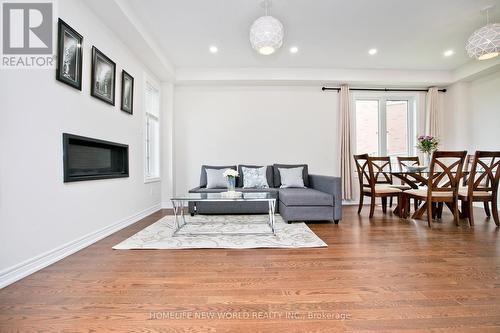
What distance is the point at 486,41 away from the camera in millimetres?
2824

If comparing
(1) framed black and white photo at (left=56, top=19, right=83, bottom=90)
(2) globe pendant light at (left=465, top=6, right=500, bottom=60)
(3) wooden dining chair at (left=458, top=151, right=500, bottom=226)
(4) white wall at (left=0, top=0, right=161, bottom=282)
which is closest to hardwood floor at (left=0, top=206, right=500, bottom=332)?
(4) white wall at (left=0, top=0, right=161, bottom=282)

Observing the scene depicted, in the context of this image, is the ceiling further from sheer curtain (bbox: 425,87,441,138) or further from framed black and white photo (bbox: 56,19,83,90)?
framed black and white photo (bbox: 56,19,83,90)

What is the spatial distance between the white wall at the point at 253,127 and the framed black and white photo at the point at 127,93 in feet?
4.59

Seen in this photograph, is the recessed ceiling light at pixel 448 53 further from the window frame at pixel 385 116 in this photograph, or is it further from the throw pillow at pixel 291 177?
the throw pillow at pixel 291 177

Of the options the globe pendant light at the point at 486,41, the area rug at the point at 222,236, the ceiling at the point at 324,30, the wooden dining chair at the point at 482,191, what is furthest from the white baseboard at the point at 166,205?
the globe pendant light at the point at 486,41

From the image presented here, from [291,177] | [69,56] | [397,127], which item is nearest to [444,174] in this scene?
[291,177]

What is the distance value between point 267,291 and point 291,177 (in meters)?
2.89

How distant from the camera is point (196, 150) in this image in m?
4.85

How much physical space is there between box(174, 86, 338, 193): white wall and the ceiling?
0.63m

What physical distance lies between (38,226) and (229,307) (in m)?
1.69

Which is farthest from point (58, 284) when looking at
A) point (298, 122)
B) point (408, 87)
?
point (408, 87)

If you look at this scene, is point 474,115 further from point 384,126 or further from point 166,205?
point 166,205

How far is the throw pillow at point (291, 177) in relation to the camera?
420cm

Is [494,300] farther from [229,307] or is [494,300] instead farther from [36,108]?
[36,108]
